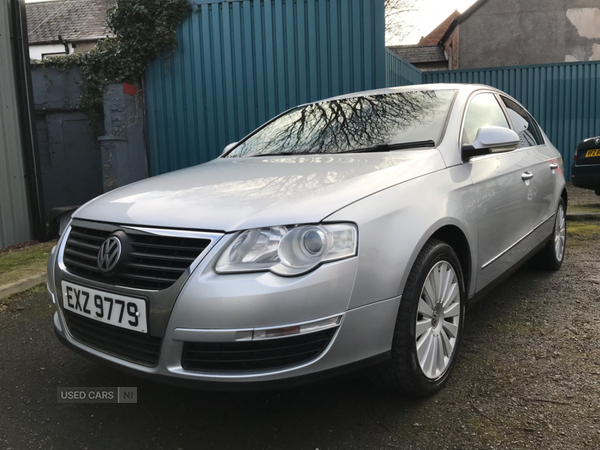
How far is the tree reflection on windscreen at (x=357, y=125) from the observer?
2.86 metres

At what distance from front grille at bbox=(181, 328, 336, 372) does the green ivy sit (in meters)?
7.21

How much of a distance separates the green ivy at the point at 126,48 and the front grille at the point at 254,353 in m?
7.21

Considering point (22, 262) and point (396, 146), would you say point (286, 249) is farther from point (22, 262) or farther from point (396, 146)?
point (22, 262)

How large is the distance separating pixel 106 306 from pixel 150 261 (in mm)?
272

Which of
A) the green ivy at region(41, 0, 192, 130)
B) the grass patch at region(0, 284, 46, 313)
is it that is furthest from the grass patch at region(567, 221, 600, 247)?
the green ivy at region(41, 0, 192, 130)

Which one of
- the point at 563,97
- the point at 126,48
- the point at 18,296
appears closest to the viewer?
the point at 18,296

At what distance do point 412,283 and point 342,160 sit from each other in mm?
817

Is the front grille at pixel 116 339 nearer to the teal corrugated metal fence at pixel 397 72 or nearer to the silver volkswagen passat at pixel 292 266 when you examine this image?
the silver volkswagen passat at pixel 292 266

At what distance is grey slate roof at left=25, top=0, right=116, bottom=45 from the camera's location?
81.2ft

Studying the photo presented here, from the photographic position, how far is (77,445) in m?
2.04

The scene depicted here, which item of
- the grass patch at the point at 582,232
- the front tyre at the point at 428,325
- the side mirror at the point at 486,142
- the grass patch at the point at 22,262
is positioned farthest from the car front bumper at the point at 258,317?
the grass patch at the point at 582,232

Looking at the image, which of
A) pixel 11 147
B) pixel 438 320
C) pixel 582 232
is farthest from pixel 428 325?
pixel 11 147

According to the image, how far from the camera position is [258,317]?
69.0 inches

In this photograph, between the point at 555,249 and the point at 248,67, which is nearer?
the point at 555,249
